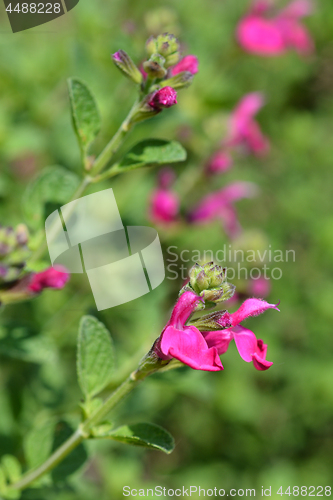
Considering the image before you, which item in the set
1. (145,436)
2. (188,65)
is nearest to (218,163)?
(188,65)

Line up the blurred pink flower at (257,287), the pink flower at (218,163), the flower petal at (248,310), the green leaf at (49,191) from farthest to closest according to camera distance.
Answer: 1. the pink flower at (218,163)
2. the blurred pink flower at (257,287)
3. the green leaf at (49,191)
4. the flower petal at (248,310)

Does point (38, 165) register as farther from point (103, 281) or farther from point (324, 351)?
point (324, 351)

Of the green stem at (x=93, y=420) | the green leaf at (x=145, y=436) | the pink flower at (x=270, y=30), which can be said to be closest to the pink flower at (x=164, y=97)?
the green stem at (x=93, y=420)

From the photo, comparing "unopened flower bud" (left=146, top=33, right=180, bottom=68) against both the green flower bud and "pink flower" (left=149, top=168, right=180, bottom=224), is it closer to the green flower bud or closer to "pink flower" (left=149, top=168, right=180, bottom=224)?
the green flower bud

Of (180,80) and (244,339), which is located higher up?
(180,80)

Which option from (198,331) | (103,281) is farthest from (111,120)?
(198,331)

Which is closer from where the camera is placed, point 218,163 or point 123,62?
point 123,62

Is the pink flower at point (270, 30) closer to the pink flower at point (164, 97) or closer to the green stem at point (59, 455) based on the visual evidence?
the pink flower at point (164, 97)

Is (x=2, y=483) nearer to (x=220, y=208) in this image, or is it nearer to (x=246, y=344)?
(x=246, y=344)
